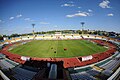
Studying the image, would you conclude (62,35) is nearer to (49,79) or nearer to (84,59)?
(84,59)

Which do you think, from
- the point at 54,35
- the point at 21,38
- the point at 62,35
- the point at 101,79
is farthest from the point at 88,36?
the point at 101,79

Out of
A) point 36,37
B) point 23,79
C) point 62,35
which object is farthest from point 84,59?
point 36,37

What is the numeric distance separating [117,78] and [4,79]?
3880mm

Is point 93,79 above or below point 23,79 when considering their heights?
below

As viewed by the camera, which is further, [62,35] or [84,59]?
[62,35]

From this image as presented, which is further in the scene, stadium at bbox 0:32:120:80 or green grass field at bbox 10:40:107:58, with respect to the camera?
green grass field at bbox 10:40:107:58

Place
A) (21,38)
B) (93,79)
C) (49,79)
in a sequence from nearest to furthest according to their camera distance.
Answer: (49,79), (93,79), (21,38)

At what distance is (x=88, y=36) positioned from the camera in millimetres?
39656

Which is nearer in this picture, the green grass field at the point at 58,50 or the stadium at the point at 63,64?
the stadium at the point at 63,64

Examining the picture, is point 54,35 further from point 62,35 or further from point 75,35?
point 75,35

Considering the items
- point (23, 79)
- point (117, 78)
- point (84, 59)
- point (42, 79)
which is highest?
point (42, 79)

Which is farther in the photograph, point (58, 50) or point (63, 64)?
point (58, 50)

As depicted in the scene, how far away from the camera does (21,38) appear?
128ft

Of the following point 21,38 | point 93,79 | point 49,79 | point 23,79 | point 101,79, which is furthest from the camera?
point 21,38
